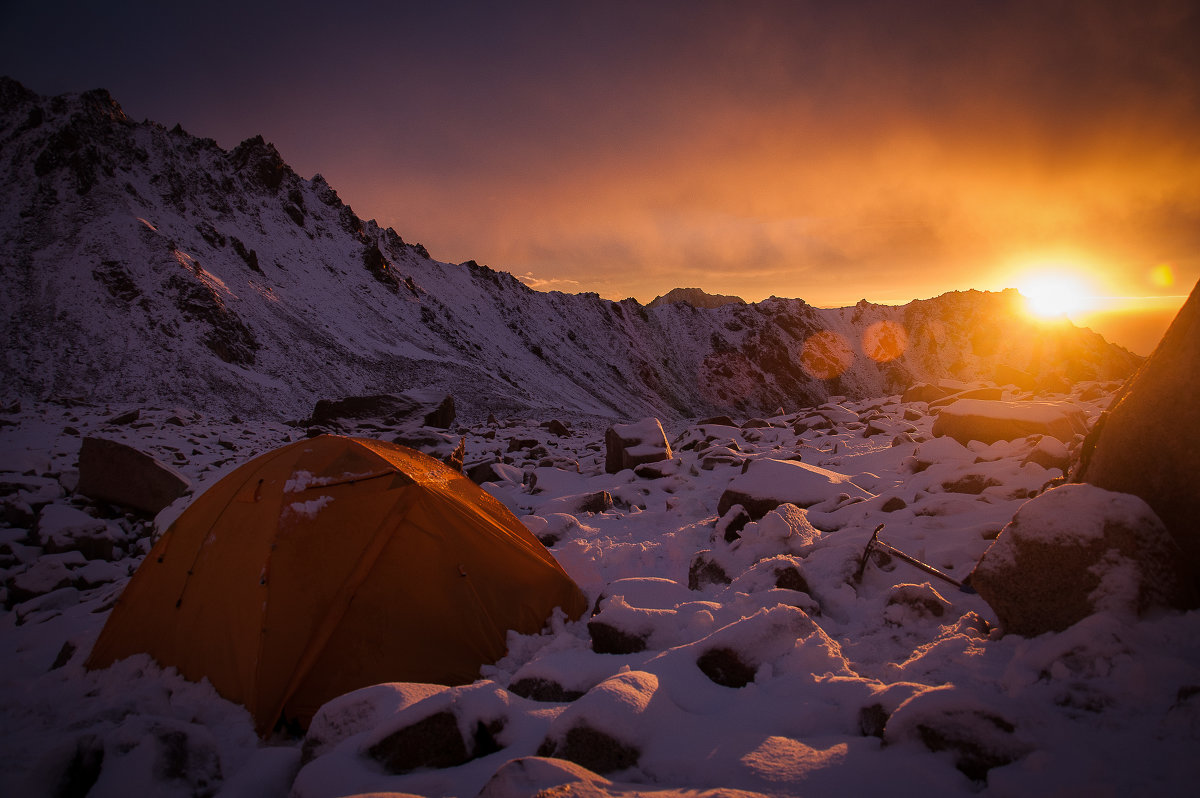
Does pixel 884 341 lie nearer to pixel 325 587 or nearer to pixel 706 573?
pixel 706 573

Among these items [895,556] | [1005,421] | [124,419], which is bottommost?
[895,556]

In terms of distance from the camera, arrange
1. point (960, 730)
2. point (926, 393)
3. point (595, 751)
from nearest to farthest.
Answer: point (960, 730) → point (595, 751) → point (926, 393)

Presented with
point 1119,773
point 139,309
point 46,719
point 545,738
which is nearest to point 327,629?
point 46,719

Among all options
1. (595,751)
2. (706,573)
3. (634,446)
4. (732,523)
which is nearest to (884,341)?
(634,446)

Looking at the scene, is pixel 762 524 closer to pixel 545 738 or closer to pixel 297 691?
pixel 545 738

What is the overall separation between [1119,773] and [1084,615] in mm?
1098

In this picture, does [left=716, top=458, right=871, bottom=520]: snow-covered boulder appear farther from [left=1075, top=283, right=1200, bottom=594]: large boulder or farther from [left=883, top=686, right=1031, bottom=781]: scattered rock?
[left=883, top=686, right=1031, bottom=781]: scattered rock

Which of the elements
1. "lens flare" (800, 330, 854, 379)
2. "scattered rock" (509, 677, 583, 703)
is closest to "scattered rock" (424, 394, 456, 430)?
"scattered rock" (509, 677, 583, 703)

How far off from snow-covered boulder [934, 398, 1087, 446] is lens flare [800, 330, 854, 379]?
51.1 m

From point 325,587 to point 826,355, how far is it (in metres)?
61.6

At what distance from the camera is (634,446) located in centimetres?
1147

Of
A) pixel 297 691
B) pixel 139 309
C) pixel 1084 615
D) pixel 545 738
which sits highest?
pixel 139 309

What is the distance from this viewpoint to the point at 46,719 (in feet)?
11.6

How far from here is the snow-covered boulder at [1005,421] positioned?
7.18 meters
